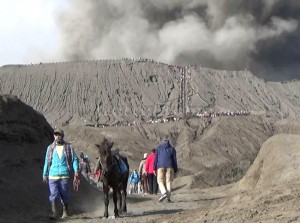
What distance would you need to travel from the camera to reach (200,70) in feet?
461

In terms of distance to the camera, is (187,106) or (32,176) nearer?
(32,176)

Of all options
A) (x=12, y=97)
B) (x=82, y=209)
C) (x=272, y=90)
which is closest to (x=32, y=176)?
(x=82, y=209)

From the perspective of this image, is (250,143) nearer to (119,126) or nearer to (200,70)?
(119,126)

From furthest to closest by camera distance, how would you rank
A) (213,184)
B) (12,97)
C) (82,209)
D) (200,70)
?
(200,70) → (213,184) → (12,97) → (82,209)

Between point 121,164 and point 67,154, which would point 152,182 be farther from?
point 67,154

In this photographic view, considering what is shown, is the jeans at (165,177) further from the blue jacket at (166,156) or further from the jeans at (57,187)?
the jeans at (57,187)

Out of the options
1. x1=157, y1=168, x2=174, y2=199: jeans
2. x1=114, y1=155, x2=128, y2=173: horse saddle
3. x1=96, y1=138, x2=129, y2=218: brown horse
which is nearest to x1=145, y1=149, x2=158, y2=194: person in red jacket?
x1=157, y1=168, x2=174, y2=199: jeans

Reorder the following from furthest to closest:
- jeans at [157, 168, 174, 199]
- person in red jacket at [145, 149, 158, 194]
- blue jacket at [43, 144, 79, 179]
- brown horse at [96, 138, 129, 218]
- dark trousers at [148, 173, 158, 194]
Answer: dark trousers at [148, 173, 158, 194], person in red jacket at [145, 149, 158, 194], jeans at [157, 168, 174, 199], brown horse at [96, 138, 129, 218], blue jacket at [43, 144, 79, 179]

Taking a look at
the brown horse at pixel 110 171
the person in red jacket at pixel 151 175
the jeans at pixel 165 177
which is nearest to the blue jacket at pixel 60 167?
the brown horse at pixel 110 171

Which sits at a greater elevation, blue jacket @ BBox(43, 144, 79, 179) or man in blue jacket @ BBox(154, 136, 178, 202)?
man in blue jacket @ BBox(154, 136, 178, 202)

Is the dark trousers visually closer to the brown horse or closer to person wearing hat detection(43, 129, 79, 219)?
the brown horse

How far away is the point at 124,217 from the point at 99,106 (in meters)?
110

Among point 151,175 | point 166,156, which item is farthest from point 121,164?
point 151,175

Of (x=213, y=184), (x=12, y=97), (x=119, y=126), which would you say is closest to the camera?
(x=12, y=97)
